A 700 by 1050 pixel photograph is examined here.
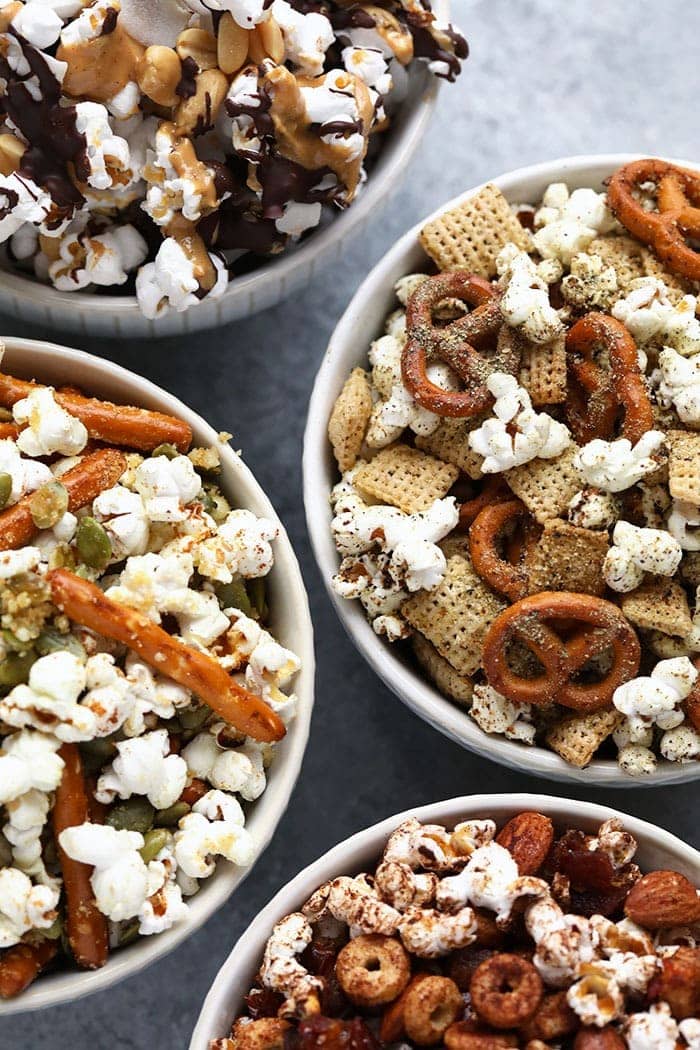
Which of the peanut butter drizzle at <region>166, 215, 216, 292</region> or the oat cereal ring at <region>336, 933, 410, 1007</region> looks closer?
the oat cereal ring at <region>336, 933, 410, 1007</region>

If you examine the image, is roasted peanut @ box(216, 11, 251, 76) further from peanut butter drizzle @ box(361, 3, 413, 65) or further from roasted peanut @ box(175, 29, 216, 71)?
peanut butter drizzle @ box(361, 3, 413, 65)

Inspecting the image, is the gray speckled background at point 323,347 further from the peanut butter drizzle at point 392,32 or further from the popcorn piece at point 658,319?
the popcorn piece at point 658,319

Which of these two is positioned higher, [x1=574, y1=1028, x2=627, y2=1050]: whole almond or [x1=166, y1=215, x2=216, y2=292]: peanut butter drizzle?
[x1=166, y1=215, x2=216, y2=292]: peanut butter drizzle

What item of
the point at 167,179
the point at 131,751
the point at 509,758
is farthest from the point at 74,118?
the point at 509,758

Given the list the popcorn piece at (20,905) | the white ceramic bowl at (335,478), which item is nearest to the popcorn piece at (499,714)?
the white ceramic bowl at (335,478)

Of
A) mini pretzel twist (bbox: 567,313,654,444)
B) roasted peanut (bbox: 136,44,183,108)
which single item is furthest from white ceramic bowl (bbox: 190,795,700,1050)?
roasted peanut (bbox: 136,44,183,108)

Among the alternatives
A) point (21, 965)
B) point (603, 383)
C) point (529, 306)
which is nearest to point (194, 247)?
point (529, 306)

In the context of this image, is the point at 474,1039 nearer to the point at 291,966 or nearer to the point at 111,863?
the point at 291,966

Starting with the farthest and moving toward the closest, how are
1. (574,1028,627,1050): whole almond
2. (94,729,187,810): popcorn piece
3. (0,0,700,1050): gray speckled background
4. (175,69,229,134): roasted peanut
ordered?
(0,0,700,1050): gray speckled background, (175,69,229,134): roasted peanut, (94,729,187,810): popcorn piece, (574,1028,627,1050): whole almond
